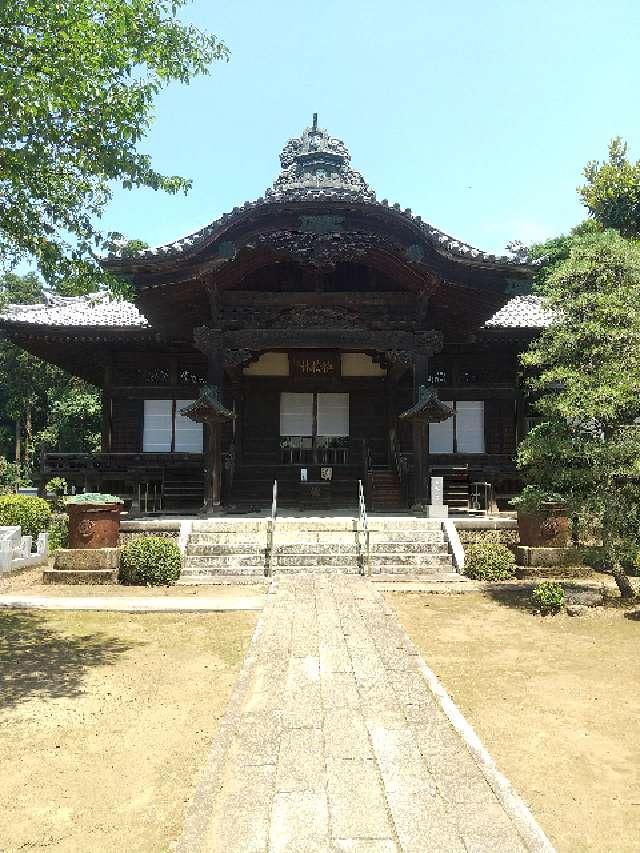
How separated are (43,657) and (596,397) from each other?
8.68m

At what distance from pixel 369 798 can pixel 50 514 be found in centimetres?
1334

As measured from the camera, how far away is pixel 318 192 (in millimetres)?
15711

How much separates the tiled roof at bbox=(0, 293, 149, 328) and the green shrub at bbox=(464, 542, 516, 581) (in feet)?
36.7

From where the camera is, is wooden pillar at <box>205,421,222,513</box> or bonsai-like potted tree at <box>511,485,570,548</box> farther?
wooden pillar at <box>205,421,222,513</box>

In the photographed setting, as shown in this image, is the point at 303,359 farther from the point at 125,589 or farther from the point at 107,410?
the point at 125,589

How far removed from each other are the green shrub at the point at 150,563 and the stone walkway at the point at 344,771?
4.70 metres

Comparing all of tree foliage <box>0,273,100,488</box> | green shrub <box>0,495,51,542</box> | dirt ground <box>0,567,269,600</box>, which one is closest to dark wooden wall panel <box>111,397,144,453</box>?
green shrub <box>0,495,51,542</box>

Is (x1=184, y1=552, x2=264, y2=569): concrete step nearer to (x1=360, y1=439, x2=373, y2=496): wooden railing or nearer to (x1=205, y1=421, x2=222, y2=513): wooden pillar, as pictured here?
(x1=205, y1=421, x2=222, y2=513): wooden pillar

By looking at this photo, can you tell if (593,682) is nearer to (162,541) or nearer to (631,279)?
(631,279)

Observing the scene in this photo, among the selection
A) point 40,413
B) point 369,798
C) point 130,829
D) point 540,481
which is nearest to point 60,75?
point 130,829

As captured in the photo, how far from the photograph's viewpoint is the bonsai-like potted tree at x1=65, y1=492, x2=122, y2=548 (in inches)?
455

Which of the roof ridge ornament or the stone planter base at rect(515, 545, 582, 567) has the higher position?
the roof ridge ornament

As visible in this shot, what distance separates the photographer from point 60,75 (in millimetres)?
5754

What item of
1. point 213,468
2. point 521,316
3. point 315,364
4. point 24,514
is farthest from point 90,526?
point 521,316
